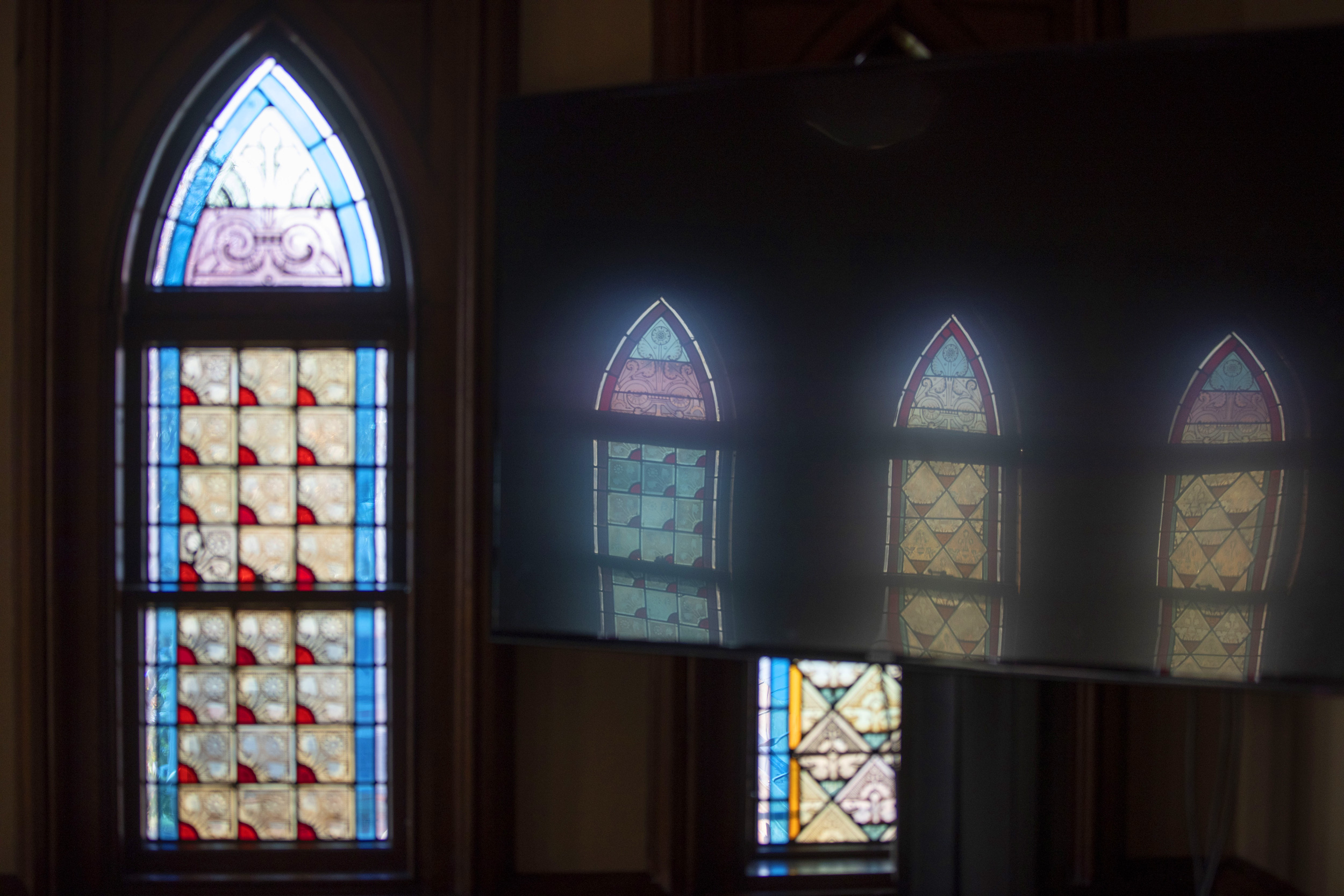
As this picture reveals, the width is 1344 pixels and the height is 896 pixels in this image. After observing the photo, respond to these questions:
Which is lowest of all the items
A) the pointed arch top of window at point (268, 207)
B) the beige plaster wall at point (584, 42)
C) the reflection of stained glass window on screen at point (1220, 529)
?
the reflection of stained glass window on screen at point (1220, 529)

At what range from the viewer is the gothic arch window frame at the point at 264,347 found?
2359mm

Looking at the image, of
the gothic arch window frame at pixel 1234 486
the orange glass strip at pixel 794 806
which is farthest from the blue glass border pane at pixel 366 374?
the gothic arch window frame at pixel 1234 486

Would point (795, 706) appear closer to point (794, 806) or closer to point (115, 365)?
point (794, 806)

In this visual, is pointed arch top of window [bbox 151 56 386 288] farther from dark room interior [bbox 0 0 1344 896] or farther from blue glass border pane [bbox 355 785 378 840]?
blue glass border pane [bbox 355 785 378 840]

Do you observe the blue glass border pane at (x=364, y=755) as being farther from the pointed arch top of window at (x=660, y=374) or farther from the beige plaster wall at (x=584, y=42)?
the beige plaster wall at (x=584, y=42)

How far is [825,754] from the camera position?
2393 millimetres

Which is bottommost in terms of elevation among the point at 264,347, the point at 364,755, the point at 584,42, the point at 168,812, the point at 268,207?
the point at 168,812

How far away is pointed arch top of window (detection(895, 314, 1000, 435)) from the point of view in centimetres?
170

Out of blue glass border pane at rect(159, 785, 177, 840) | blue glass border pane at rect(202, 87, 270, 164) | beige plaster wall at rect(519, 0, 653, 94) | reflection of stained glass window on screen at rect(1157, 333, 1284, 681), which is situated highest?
beige plaster wall at rect(519, 0, 653, 94)

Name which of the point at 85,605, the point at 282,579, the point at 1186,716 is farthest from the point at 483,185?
the point at 1186,716

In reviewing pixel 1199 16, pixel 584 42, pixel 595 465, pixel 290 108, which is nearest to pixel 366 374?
pixel 290 108

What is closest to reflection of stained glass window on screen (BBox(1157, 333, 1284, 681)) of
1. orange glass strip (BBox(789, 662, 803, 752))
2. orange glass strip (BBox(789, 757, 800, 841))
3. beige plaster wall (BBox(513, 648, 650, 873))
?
orange glass strip (BBox(789, 662, 803, 752))

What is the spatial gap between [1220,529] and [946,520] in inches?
19.7

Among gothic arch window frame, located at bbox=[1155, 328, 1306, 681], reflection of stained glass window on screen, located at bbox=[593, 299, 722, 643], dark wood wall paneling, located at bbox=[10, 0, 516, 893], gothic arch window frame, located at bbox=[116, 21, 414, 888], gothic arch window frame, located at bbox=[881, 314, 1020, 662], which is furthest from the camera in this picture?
gothic arch window frame, located at bbox=[116, 21, 414, 888]
